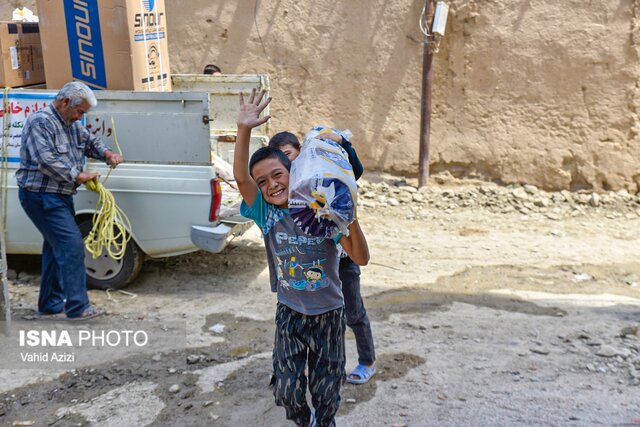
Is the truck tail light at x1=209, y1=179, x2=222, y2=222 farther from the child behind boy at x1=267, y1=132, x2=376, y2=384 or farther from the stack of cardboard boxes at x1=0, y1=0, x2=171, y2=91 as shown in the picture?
the child behind boy at x1=267, y1=132, x2=376, y2=384

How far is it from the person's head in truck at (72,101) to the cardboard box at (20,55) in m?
1.41

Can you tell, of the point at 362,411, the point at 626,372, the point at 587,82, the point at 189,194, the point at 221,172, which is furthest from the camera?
the point at 587,82

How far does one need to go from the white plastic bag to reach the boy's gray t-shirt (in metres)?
0.20

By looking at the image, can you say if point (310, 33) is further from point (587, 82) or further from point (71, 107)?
point (71, 107)

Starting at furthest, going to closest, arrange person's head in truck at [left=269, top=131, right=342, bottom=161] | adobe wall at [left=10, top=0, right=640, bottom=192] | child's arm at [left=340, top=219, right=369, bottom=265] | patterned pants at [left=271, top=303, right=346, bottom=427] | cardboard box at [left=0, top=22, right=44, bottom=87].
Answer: adobe wall at [left=10, top=0, right=640, bottom=192] < cardboard box at [left=0, top=22, right=44, bottom=87] < person's head in truck at [left=269, top=131, right=342, bottom=161] < patterned pants at [left=271, top=303, right=346, bottom=427] < child's arm at [left=340, top=219, right=369, bottom=265]

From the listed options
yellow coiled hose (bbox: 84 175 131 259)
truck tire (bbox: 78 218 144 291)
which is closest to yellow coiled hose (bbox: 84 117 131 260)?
yellow coiled hose (bbox: 84 175 131 259)

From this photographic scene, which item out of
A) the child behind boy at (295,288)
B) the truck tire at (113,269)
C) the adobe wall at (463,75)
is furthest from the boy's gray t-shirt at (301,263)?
the adobe wall at (463,75)

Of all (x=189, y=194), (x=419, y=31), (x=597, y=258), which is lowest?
Answer: (x=597, y=258)

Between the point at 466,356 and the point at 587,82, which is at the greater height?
the point at 587,82

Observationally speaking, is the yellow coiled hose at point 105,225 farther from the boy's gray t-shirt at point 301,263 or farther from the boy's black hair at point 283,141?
the boy's gray t-shirt at point 301,263

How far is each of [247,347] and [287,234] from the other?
2060 millimetres

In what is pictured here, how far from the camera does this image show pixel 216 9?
9.46m

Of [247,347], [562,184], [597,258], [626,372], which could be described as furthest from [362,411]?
[562,184]

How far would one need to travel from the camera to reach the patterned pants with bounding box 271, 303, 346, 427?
131 inches
